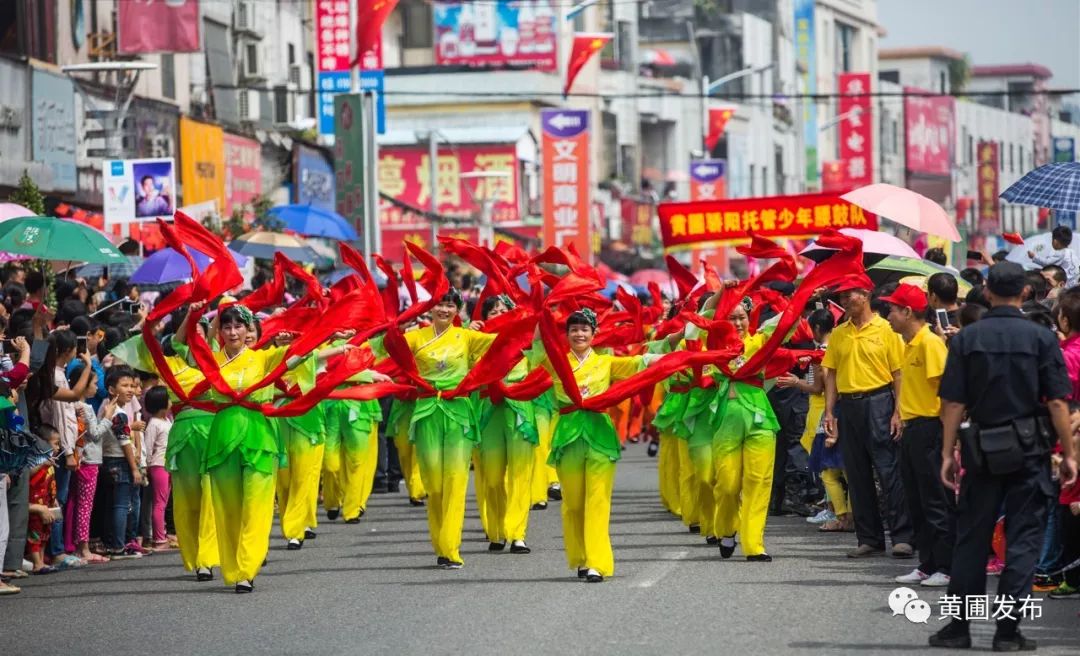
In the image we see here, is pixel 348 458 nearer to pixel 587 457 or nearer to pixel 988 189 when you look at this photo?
pixel 587 457

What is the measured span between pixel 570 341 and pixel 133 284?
8.44m

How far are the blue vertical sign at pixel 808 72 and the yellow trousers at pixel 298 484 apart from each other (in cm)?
7723

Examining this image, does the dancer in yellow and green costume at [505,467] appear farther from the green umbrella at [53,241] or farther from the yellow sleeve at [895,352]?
the green umbrella at [53,241]

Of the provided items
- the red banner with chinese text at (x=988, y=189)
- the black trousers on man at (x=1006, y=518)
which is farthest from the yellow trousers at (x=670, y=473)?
the red banner with chinese text at (x=988, y=189)

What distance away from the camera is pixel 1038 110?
130625 mm

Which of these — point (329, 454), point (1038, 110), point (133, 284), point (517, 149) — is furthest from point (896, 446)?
point (1038, 110)

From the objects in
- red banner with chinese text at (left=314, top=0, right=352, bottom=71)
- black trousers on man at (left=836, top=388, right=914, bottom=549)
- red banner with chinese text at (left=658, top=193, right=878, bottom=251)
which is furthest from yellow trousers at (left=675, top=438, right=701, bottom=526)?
red banner with chinese text at (left=314, top=0, right=352, bottom=71)

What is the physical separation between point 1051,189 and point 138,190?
11.6 meters

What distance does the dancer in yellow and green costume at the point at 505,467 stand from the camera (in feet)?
48.5

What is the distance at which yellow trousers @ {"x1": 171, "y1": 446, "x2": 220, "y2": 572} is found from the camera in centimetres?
1289

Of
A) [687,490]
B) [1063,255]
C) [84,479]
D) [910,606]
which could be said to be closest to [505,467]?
[687,490]

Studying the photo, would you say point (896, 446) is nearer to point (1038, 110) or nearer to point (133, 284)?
point (133, 284)

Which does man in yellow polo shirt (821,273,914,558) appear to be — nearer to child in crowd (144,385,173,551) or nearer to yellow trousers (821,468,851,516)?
yellow trousers (821,468,851,516)

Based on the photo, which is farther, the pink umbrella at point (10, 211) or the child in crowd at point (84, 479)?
the pink umbrella at point (10, 211)
